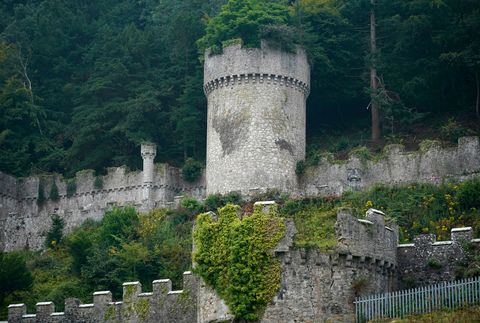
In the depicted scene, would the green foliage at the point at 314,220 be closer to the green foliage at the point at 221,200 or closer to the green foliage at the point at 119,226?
the green foliage at the point at 221,200

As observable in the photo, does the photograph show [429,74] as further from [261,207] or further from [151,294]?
[261,207]

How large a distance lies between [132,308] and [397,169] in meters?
16.6

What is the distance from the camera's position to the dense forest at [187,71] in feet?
194

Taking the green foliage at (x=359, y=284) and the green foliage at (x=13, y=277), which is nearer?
the green foliage at (x=359, y=284)

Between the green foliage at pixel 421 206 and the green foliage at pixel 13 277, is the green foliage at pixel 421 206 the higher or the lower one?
the higher one

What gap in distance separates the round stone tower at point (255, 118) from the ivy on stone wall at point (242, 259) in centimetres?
2037

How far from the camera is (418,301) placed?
3362 centimetres

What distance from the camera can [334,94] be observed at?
62188 millimetres

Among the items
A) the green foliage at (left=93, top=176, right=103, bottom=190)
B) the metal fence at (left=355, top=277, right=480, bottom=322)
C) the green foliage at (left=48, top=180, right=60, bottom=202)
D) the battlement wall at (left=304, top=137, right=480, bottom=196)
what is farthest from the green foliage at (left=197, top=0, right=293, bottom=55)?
the metal fence at (left=355, top=277, right=480, bottom=322)

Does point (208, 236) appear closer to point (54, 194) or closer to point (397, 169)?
point (397, 169)

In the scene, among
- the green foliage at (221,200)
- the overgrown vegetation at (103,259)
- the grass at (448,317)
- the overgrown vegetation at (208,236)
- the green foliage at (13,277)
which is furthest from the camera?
the green foliage at (221,200)

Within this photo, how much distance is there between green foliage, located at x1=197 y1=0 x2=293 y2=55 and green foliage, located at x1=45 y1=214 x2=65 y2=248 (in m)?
10.3

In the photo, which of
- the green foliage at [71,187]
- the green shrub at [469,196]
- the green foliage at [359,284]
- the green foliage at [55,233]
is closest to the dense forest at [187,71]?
the green foliage at [71,187]

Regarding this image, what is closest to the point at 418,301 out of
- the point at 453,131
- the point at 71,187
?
the point at 453,131
